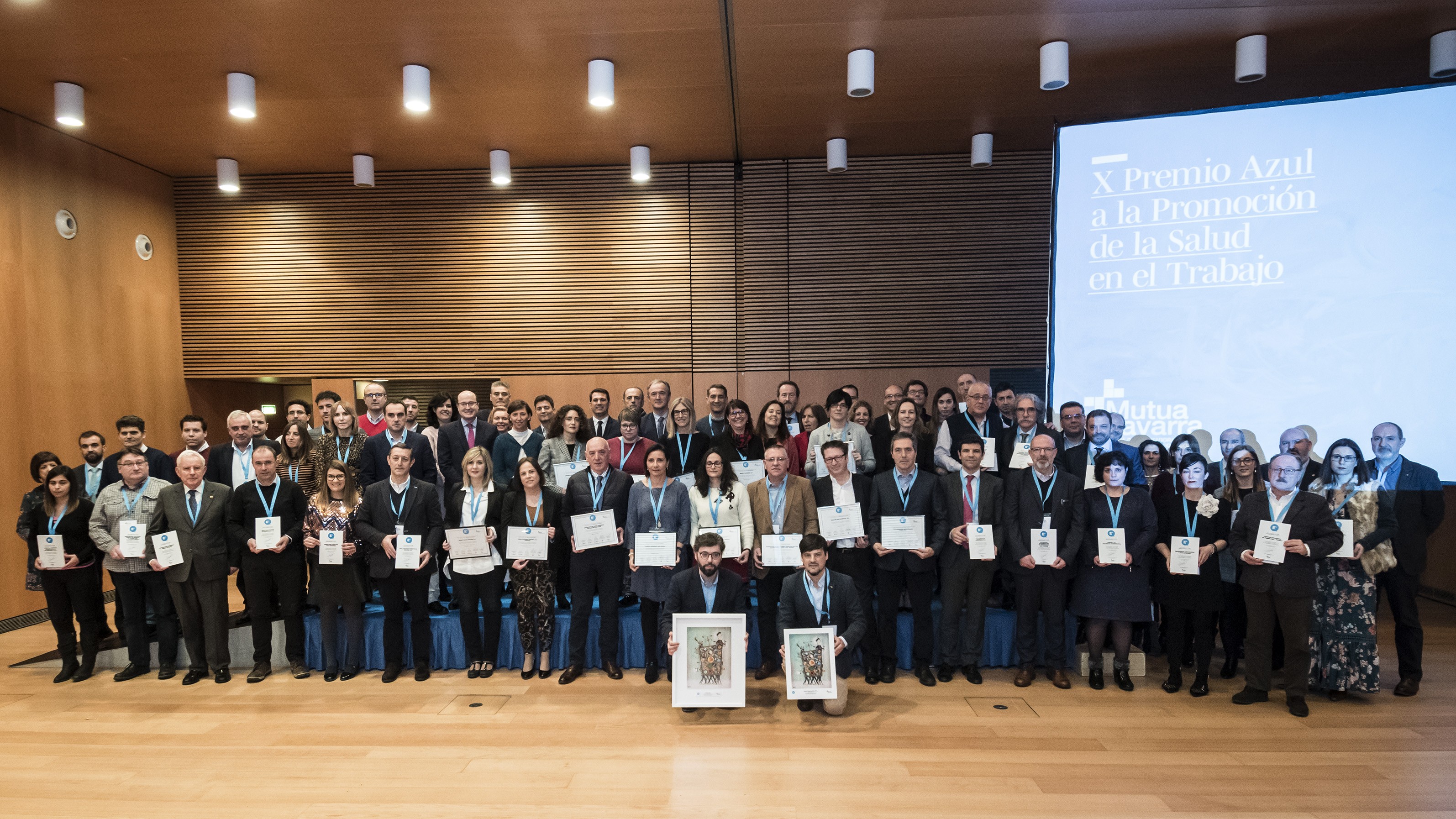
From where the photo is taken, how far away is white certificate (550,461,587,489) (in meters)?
5.11

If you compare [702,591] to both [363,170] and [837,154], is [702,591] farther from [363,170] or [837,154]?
[363,170]

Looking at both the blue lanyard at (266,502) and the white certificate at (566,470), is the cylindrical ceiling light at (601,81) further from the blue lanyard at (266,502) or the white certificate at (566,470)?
the blue lanyard at (266,502)

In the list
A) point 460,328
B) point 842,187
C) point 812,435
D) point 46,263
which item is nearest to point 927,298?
point 842,187

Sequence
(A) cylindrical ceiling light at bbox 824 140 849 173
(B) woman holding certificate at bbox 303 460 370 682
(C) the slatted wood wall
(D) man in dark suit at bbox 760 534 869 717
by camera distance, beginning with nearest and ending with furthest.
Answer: (D) man in dark suit at bbox 760 534 869 717
(B) woman holding certificate at bbox 303 460 370 682
(A) cylindrical ceiling light at bbox 824 140 849 173
(C) the slatted wood wall

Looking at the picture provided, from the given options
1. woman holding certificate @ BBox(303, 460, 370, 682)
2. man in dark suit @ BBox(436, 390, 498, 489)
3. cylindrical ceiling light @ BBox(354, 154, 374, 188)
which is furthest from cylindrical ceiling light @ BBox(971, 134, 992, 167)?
woman holding certificate @ BBox(303, 460, 370, 682)

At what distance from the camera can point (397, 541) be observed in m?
4.78

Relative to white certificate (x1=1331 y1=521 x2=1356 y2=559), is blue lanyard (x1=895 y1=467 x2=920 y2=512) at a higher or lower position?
higher

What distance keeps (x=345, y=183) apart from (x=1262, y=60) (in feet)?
28.2

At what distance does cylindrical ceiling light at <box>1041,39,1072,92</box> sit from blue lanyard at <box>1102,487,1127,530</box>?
3.00 metres

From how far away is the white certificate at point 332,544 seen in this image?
4.79 meters

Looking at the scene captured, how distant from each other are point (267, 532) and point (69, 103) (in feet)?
13.3

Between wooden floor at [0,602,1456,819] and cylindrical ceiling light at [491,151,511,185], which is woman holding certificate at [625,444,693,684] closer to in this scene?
wooden floor at [0,602,1456,819]

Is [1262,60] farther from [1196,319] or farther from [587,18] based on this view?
[587,18]

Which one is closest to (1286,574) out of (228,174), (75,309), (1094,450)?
(1094,450)
